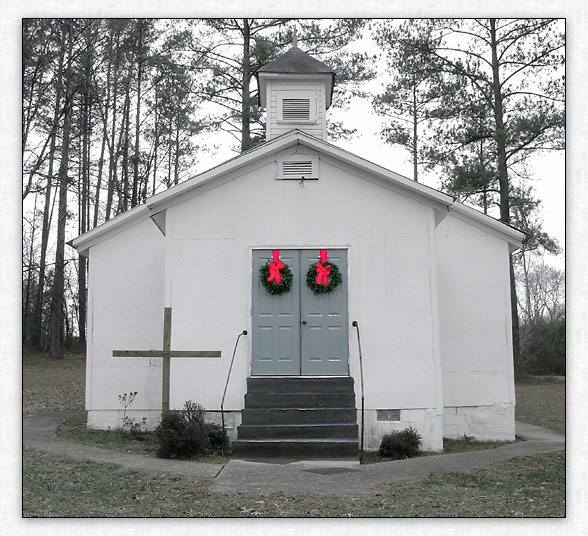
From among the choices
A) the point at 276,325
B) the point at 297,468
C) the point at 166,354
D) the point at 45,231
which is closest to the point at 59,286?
the point at 45,231

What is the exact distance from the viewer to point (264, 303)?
1187 cm

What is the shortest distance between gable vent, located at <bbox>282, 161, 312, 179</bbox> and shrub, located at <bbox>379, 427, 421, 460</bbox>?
4.60 metres

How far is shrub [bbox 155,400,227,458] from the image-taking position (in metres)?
10.2

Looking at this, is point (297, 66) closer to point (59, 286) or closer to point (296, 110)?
point (296, 110)

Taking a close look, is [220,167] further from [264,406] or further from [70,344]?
[70,344]

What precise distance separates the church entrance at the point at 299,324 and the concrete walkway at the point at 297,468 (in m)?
2.05

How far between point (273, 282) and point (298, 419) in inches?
92.3

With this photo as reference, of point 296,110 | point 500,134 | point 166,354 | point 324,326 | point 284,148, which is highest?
point 500,134

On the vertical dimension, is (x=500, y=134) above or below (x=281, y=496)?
above

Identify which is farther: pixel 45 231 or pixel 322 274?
pixel 45 231

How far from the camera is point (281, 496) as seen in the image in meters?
7.73

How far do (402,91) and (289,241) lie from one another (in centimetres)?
1529

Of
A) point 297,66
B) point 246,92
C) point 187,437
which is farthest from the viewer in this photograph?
point 246,92

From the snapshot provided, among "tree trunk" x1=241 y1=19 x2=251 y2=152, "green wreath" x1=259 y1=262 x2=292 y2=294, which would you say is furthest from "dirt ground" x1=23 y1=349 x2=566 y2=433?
"tree trunk" x1=241 y1=19 x2=251 y2=152
